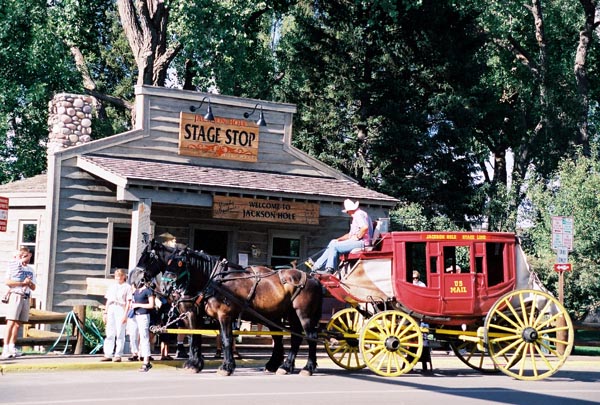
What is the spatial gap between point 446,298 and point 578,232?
13.4 metres

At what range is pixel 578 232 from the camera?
95.9ft

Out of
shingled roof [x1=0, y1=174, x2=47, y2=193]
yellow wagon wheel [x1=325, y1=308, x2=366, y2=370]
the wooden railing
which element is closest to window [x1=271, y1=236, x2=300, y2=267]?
shingled roof [x1=0, y1=174, x2=47, y2=193]

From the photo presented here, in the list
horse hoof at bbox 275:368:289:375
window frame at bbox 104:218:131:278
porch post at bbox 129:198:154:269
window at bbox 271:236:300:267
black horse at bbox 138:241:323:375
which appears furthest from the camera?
window at bbox 271:236:300:267

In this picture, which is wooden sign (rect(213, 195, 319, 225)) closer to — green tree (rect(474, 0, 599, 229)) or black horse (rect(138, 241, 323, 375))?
black horse (rect(138, 241, 323, 375))

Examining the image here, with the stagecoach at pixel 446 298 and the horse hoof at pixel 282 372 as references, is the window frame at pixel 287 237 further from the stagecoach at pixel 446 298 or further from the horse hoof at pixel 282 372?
the horse hoof at pixel 282 372

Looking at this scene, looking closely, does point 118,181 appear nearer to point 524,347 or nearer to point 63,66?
point 524,347

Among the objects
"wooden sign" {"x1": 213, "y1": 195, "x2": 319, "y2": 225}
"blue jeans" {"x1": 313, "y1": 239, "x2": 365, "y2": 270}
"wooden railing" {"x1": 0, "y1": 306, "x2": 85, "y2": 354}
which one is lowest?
"wooden railing" {"x1": 0, "y1": 306, "x2": 85, "y2": 354}

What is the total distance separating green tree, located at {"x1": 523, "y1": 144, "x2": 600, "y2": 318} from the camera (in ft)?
95.3

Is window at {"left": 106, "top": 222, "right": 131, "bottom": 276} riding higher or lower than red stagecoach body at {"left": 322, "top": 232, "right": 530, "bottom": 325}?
higher

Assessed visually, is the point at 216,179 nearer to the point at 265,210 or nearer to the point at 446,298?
the point at 265,210

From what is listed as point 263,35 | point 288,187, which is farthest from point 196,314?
point 263,35

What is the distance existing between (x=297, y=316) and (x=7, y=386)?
5.32 m

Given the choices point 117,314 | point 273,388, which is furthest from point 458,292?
point 117,314

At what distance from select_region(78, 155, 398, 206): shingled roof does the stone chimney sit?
A: 2624mm
